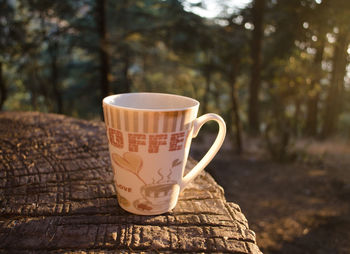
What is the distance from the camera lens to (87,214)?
2.84ft

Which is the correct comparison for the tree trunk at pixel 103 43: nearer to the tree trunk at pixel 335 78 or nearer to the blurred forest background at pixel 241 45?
the blurred forest background at pixel 241 45

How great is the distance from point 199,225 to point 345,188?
11.2 ft

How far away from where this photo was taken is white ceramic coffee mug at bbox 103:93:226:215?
79 cm

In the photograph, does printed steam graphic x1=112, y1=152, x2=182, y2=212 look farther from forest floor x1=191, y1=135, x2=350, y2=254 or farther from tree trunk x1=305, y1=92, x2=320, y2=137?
tree trunk x1=305, y1=92, x2=320, y2=137

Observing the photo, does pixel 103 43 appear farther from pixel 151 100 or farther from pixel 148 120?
pixel 148 120

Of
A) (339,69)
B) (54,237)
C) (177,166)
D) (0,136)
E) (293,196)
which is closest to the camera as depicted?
(54,237)

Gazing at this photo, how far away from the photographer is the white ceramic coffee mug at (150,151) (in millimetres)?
795

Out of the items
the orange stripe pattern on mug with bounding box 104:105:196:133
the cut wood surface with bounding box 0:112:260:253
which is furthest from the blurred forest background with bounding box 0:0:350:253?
the orange stripe pattern on mug with bounding box 104:105:196:133

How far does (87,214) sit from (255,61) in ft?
19.8

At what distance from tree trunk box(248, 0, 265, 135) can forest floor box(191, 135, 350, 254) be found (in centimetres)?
116

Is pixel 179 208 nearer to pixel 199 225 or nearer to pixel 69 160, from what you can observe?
pixel 199 225

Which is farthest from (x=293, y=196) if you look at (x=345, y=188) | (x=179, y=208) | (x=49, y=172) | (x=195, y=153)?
(x=49, y=172)

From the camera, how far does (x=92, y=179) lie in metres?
1.07

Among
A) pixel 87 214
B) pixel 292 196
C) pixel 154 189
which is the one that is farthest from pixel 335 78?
pixel 87 214
